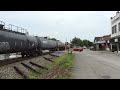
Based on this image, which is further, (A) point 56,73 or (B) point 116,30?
(B) point 116,30

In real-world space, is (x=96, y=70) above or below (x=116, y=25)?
below

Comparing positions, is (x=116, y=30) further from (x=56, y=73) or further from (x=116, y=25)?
(x=56, y=73)

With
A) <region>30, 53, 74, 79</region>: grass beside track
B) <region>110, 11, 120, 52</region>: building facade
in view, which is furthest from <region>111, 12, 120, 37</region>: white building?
<region>30, 53, 74, 79</region>: grass beside track

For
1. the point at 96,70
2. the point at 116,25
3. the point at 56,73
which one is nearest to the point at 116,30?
the point at 116,25

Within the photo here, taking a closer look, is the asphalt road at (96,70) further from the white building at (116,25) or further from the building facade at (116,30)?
the white building at (116,25)

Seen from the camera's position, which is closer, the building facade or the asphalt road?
the asphalt road

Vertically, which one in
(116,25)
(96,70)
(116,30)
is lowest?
(96,70)

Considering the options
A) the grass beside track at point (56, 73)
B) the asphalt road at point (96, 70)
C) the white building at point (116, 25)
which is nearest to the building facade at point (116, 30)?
the white building at point (116, 25)

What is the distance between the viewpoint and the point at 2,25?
2170 centimetres

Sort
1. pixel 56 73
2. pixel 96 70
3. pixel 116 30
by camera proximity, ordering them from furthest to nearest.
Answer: pixel 116 30 → pixel 96 70 → pixel 56 73

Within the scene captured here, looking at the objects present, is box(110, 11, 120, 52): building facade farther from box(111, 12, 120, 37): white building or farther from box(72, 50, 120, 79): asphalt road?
box(72, 50, 120, 79): asphalt road
